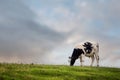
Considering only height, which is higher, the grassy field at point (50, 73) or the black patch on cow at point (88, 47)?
the black patch on cow at point (88, 47)

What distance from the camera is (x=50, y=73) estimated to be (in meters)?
37.7

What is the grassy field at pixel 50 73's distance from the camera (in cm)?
3472

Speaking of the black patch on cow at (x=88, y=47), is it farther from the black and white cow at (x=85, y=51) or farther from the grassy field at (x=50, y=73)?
the grassy field at (x=50, y=73)

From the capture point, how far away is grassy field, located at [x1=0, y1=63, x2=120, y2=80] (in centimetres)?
3472

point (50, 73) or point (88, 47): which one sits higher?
point (88, 47)

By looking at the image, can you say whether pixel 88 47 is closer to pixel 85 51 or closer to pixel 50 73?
pixel 85 51

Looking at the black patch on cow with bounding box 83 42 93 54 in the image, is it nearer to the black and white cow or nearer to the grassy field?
the black and white cow

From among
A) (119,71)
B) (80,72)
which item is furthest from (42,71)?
(119,71)

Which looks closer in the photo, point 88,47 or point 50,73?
point 50,73

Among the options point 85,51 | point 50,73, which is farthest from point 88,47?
point 50,73

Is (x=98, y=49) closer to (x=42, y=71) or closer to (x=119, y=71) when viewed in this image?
(x=119, y=71)

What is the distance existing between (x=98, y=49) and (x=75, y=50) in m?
4.34

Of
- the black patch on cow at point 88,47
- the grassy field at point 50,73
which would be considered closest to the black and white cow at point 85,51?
the black patch on cow at point 88,47

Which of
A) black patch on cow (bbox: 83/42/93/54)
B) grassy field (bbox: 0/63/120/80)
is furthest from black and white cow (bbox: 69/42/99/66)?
grassy field (bbox: 0/63/120/80)
